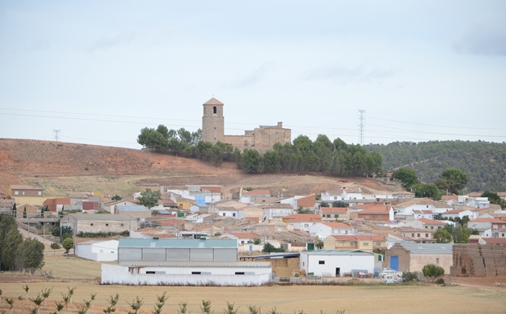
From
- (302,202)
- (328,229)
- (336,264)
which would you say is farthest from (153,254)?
(302,202)

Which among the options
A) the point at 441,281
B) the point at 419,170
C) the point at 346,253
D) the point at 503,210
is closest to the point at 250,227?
the point at 346,253

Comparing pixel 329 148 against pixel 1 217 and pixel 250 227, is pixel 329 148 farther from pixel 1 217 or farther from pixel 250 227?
pixel 1 217

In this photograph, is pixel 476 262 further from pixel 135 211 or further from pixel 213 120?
pixel 213 120

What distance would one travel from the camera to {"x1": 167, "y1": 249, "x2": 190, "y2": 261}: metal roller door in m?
37.7

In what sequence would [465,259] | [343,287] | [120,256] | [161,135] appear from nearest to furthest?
[343,287] < [120,256] < [465,259] < [161,135]

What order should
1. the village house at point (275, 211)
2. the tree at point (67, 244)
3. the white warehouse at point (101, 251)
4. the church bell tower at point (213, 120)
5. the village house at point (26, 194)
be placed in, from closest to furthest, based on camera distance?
the white warehouse at point (101, 251) < the tree at point (67, 244) < the village house at point (275, 211) < the village house at point (26, 194) < the church bell tower at point (213, 120)

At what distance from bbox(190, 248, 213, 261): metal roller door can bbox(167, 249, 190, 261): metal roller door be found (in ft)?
0.63

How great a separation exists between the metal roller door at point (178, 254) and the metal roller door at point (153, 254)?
26 cm

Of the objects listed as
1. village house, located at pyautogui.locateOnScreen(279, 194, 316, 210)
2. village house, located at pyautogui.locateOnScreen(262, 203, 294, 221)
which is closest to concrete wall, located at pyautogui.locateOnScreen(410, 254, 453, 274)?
village house, located at pyautogui.locateOnScreen(262, 203, 294, 221)

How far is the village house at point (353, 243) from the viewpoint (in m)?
46.7

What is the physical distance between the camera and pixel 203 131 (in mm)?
88938

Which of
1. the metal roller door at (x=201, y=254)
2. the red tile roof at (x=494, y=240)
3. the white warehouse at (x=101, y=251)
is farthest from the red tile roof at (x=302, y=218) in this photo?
the metal roller door at (x=201, y=254)

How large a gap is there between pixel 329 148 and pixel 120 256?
5153 cm

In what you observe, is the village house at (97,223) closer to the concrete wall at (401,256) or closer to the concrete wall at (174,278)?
the concrete wall at (401,256)
